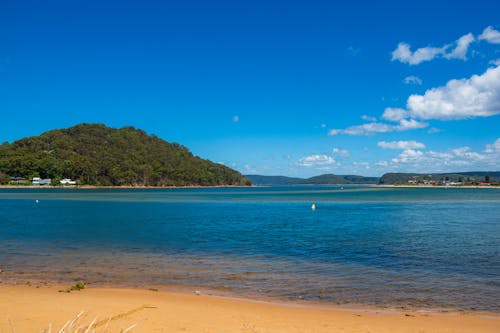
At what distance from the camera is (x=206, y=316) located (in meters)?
11.4

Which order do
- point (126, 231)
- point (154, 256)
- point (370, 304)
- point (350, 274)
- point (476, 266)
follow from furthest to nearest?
point (126, 231) → point (154, 256) → point (476, 266) → point (350, 274) → point (370, 304)

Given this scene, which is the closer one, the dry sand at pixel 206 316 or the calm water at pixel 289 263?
the dry sand at pixel 206 316

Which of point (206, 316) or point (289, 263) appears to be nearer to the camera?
point (206, 316)

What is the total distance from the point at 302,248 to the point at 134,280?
12.1 m

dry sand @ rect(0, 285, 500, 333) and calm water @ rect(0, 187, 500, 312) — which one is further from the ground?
dry sand @ rect(0, 285, 500, 333)

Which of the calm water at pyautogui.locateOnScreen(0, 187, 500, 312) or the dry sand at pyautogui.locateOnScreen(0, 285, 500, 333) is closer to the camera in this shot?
the dry sand at pyautogui.locateOnScreen(0, 285, 500, 333)

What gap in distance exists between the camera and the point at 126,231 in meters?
37.6

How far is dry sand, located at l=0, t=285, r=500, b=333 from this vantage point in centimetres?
1023

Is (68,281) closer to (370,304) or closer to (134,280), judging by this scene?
(134,280)

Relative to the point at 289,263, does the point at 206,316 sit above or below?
above

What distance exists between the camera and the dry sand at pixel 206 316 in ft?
33.6

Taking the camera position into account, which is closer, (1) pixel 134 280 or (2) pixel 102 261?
(1) pixel 134 280

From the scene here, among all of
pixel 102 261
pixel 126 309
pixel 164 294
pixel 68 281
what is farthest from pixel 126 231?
pixel 126 309

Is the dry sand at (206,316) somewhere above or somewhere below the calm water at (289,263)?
above
